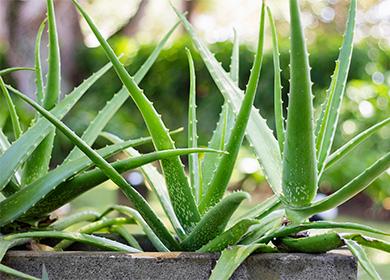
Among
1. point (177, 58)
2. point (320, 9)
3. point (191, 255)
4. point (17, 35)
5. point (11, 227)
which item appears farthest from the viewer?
point (320, 9)

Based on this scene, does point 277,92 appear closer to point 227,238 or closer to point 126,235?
point 227,238

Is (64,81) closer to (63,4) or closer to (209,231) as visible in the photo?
(63,4)

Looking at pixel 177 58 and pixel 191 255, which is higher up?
pixel 177 58

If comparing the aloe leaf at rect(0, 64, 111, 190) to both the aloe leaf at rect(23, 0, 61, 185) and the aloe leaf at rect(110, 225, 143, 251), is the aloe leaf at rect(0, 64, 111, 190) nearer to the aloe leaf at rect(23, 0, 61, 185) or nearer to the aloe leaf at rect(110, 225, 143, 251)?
the aloe leaf at rect(23, 0, 61, 185)

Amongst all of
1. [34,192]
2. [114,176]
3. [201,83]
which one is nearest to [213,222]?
[114,176]

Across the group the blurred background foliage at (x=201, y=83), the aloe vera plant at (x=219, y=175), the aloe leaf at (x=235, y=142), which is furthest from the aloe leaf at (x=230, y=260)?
the blurred background foliage at (x=201, y=83)

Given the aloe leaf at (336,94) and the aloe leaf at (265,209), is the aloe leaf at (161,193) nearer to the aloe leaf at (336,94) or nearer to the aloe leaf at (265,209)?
the aloe leaf at (265,209)

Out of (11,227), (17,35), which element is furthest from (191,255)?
(17,35)
